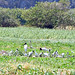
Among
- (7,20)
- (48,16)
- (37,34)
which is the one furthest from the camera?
(7,20)

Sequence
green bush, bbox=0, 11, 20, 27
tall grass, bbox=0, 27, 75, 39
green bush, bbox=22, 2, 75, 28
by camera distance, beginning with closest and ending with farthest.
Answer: tall grass, bbox=0, 27, 75, 39 → green bush, bbox=22, 2, 75, 28 → green bush, bbox=0, 11, 20, 27

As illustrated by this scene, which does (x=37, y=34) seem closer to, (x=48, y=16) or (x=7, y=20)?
(x=48, y=16)

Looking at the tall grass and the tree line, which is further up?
the tree line

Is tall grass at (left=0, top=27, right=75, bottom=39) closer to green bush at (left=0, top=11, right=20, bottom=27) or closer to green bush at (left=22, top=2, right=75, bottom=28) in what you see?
green bush at (left=22, top=2, right=75, bottom=28)

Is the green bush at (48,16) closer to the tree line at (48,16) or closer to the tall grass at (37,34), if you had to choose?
the tree line at (48,16)

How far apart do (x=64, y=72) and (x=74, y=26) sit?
109 ft

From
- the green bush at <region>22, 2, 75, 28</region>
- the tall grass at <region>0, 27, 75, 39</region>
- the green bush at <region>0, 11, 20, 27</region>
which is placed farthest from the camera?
the green bush at <region>0, 11, 20, 27</region>

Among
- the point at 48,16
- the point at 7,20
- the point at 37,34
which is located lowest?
the point at 37,34

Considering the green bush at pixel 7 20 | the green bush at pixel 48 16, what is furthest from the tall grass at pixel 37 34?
the green bush at pixel 7 20

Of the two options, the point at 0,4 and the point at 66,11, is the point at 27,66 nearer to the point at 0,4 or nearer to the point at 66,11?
the point at 66,11

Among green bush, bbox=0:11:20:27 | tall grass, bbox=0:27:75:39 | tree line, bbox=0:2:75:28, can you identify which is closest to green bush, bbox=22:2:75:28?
tree line, bbox=0:2:75:28

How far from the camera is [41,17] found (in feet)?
130

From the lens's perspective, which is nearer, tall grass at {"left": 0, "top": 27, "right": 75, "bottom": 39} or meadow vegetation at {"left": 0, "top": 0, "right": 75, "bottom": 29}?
tall grass at {"left": 0, "top": 27, "right": 75, "bottom": 39}

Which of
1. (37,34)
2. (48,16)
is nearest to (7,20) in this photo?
(48,16)
